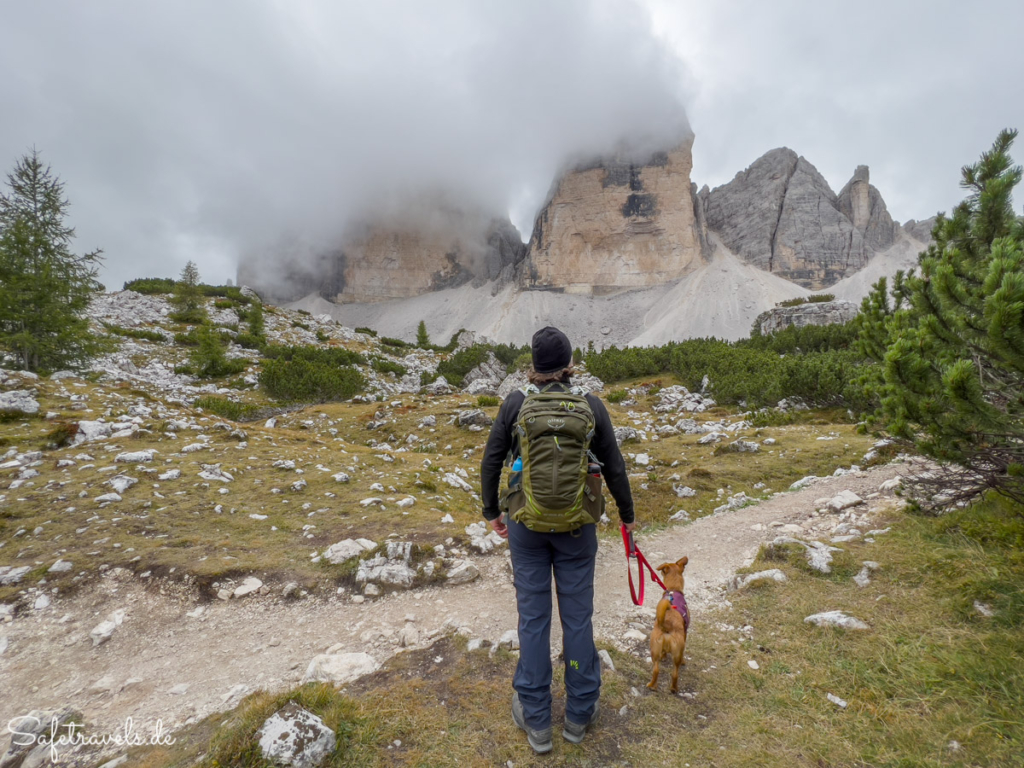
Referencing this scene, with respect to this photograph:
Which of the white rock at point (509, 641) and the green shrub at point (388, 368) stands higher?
the green shrub at point (388, 368)

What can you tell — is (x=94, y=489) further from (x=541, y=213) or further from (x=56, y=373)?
(x=541, y=213)

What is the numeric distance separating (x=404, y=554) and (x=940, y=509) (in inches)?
272

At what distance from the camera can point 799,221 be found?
88688 mm

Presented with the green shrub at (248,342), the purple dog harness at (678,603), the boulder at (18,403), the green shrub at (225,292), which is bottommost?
the purple dog harness at (678,603)

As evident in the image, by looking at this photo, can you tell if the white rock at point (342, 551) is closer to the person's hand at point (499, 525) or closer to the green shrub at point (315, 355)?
the person's hand at point (499, 525)

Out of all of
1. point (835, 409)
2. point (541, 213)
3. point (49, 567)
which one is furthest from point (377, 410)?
point (541, 213)

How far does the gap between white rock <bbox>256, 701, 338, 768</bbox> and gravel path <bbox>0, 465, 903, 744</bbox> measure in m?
1.03

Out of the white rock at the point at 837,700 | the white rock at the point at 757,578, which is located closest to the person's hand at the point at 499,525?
the white rock at the point at 837,700

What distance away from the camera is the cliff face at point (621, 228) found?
290ft

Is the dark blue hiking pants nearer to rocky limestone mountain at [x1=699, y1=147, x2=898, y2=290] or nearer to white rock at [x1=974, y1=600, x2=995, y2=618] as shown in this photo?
white rock at [x1=974, y1=600, x2=995, y2=618]

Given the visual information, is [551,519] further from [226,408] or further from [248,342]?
[248,342]

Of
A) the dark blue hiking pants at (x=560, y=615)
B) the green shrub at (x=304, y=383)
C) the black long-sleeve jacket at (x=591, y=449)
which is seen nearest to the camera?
the dark blue hiking pants at (x=560, y=615)

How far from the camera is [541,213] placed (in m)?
100

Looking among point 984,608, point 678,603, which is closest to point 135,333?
point 678,603
